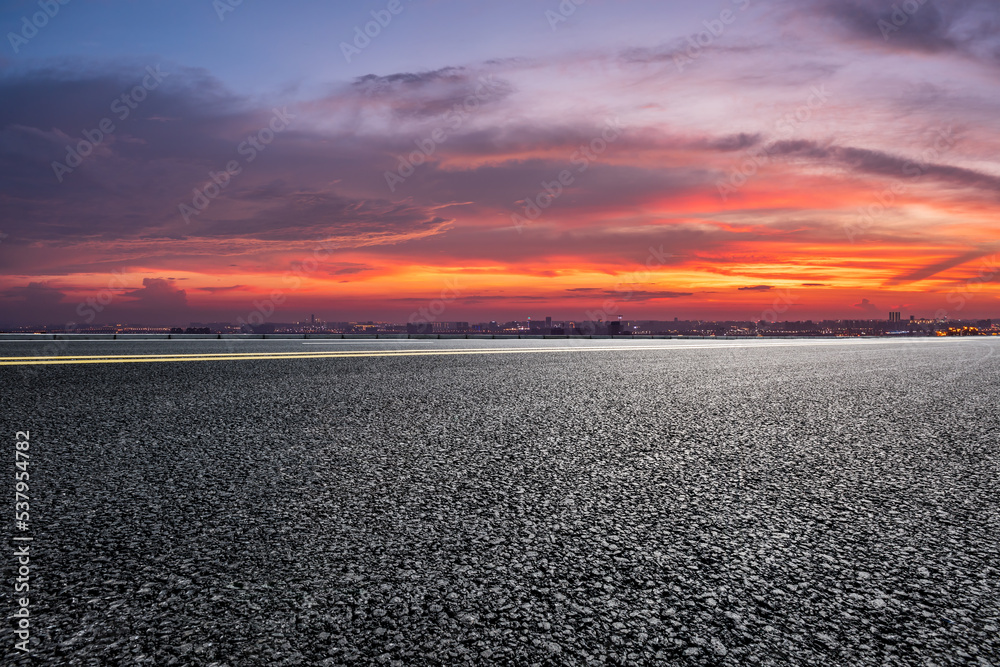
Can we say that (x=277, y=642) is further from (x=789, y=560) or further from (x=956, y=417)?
(x=956, y=417)

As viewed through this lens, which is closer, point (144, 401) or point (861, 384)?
point (144, 401)

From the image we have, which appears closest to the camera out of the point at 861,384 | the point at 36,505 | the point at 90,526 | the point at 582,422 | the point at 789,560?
→ the point at 789,560

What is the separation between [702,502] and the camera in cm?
352

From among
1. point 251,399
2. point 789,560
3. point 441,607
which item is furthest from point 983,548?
point 251,399

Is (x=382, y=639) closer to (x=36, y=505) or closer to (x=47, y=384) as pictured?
(x=36, y=505)

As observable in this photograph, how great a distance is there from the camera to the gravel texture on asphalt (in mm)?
2029

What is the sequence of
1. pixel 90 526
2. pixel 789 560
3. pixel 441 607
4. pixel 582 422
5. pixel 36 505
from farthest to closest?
pixel 582 422
pixel 36 505
pixel 90 526
pixel 789 560
pixel 441 607

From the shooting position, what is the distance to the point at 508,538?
2885 millimetres

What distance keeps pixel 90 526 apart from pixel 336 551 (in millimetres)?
1185

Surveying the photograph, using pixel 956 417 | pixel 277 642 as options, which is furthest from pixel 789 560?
pixel 956 417

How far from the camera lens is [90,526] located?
10.0 ft

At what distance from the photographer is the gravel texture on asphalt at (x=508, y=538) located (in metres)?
2.03

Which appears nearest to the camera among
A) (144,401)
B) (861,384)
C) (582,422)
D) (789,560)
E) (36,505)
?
(789,560)

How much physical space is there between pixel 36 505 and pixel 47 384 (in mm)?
6543
